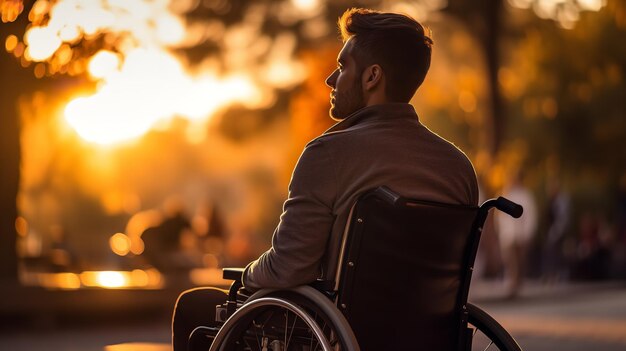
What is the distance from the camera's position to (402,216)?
4.82 m

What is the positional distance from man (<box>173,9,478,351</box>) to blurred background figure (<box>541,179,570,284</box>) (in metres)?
16.7

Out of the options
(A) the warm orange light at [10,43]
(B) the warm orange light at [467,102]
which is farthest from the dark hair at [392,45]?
(B) the warm orange light at [467,102]

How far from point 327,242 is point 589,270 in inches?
836

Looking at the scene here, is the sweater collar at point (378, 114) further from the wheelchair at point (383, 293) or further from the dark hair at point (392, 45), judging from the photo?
the wheelchair at point (383, 293)

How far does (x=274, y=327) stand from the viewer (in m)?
4.97

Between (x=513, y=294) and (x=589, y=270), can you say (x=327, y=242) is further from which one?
(x=589, y=270)

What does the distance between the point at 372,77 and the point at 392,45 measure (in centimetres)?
14

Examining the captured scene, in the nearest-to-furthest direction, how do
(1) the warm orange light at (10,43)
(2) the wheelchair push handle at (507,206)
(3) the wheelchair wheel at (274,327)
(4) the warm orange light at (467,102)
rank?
(3) the wheelchair wheel at (274,327), (2) the wheelchair push handle at (507,206), (1) the warm orange light at (10,43), (4) the warm orange light at (467,102)

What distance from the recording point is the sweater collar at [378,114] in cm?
486

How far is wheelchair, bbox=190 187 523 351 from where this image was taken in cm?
475

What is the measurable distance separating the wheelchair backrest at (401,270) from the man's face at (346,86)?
0.38 metres

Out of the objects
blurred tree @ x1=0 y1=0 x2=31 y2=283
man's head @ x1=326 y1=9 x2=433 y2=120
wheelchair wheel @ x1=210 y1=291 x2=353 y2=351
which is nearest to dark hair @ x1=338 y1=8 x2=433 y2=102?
man's head @ x1=326 y1=9 x2=433 y2=120

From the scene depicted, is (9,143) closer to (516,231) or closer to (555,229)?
(516,231)

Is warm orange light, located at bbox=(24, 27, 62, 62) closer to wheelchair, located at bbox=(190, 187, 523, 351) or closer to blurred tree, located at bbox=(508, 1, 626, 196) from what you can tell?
wheelchair, located at bbox=(190, 187, 523, 351)
